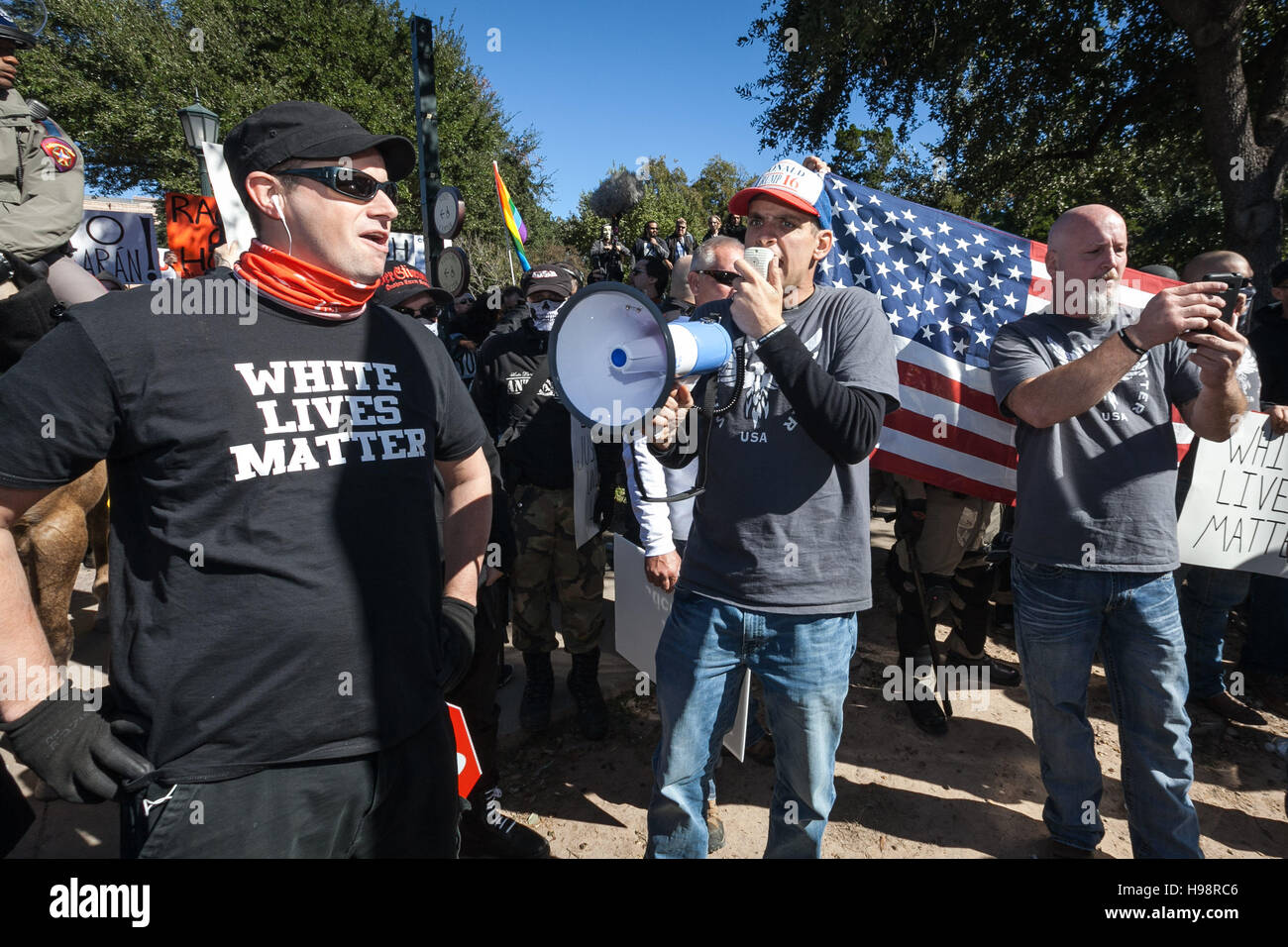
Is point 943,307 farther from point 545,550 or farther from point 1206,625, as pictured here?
point 545,550

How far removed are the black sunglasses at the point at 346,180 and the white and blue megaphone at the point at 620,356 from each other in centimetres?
55

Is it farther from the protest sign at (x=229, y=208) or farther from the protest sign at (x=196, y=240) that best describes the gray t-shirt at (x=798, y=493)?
the protest sign at (x=196, y=240)

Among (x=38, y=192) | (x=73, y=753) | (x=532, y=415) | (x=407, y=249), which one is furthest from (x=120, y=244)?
(x=73, y=753)

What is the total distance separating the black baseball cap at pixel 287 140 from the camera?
1577 millimetres

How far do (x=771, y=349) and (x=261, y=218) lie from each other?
1.28m

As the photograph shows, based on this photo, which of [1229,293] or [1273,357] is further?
[1273,357]

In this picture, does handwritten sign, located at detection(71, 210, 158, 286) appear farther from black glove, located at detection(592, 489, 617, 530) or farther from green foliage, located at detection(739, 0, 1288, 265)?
green foliage, located at detection(739, 0, 1288, 265)

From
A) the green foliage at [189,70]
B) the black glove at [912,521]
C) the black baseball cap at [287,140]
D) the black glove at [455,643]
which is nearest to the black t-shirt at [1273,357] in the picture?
the black glove at [912,521]

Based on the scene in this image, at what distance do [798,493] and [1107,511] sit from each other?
1173mm

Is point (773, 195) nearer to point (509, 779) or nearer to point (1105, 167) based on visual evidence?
point (509, 779)

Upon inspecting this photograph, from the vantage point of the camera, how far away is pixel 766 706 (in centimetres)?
209

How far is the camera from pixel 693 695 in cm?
206

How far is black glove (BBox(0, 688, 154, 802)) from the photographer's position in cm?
132

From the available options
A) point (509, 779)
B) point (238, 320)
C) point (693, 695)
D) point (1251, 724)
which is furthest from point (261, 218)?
point (1251, 724)
